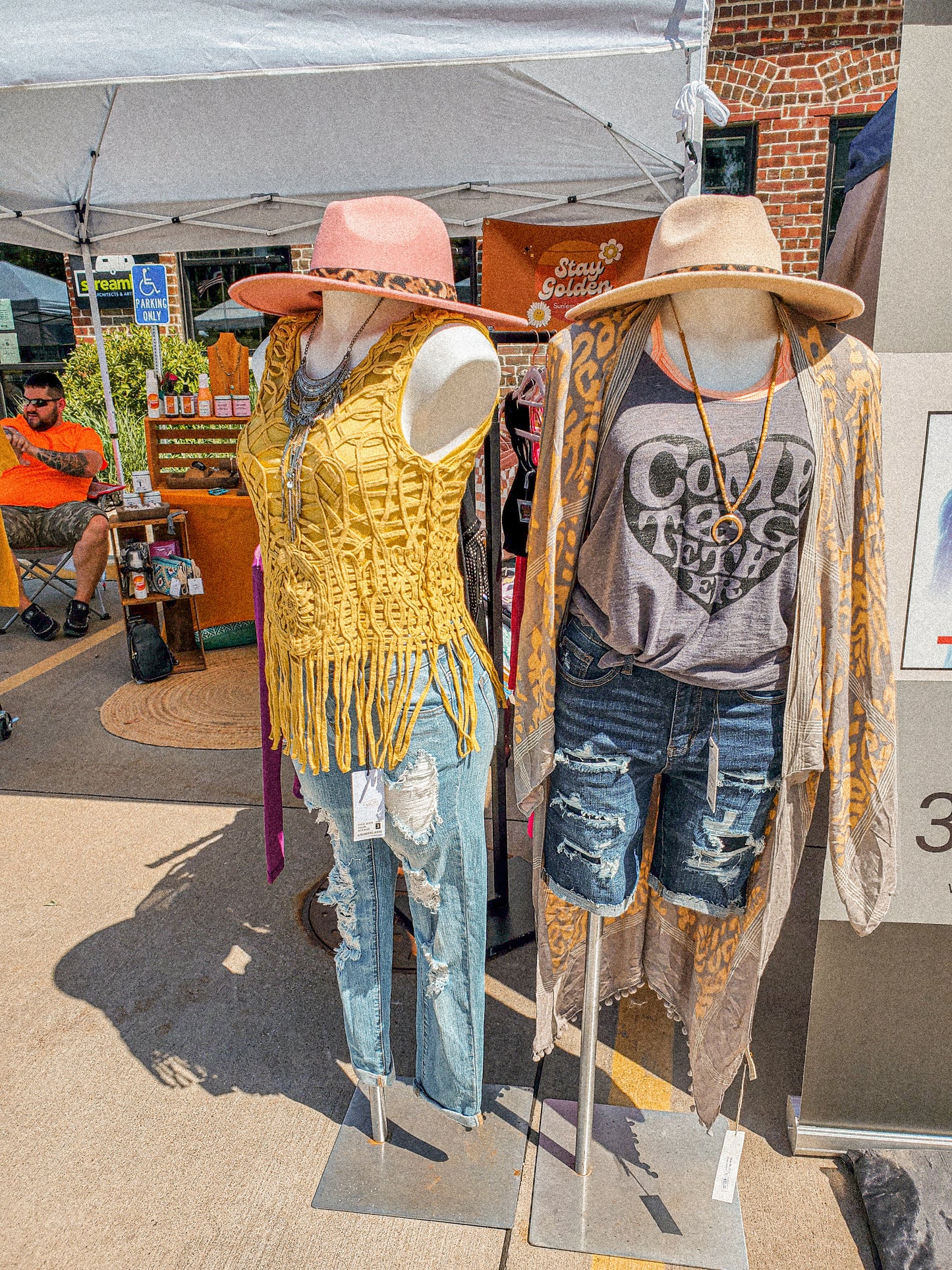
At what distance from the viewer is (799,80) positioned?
652 cm

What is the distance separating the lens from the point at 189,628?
521 cm

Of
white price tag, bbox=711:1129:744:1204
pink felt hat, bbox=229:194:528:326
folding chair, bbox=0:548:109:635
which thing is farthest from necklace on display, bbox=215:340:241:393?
white price tag, bbox=711:1129:744:1204

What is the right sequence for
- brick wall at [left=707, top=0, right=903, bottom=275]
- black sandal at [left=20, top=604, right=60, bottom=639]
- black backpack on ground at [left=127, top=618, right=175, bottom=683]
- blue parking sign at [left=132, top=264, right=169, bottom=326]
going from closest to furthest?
black backpack on ground at [left=127, top=618, right=175, bottom=683]
black sandal at [left=20, top=604, right=60, bottom=639]
brick wall at [left=707, top=0, right=903, bottom=275]
blue parking sign at [left=132, top=264, right=169, bottom=326]

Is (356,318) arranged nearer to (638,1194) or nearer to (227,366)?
(638,1194)

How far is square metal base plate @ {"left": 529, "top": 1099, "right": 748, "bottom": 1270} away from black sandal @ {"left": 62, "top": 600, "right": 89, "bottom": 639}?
465 centimetres

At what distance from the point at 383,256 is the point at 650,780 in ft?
3.32

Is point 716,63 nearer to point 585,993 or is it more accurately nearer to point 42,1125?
point 585,993

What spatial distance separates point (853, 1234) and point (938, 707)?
108cm

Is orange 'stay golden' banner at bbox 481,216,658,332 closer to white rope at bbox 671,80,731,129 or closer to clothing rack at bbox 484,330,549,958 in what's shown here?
white rope at bbox 671,80,731,129

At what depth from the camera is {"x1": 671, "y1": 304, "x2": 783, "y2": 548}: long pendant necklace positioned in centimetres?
132

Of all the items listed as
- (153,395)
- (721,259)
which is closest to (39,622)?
(153,395)

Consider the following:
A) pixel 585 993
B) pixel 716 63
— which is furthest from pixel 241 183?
pixel 585 993

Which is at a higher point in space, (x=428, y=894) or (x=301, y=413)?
(x=301, y=413)

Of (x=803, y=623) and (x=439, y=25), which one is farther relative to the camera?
(x=439, y=25)
